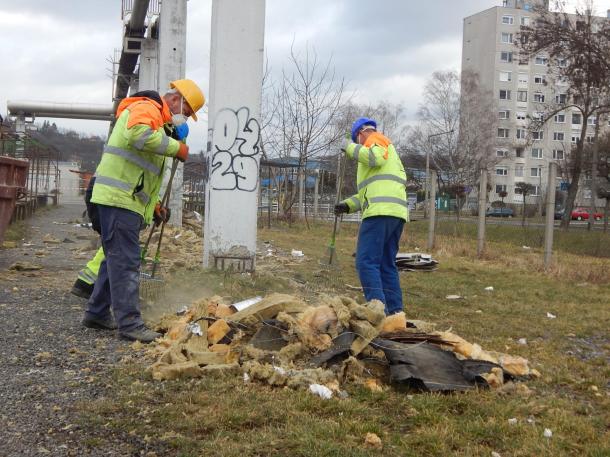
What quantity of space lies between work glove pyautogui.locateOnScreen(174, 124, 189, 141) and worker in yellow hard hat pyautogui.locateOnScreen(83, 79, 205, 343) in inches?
9.6

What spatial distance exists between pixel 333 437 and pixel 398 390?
2.78 feet

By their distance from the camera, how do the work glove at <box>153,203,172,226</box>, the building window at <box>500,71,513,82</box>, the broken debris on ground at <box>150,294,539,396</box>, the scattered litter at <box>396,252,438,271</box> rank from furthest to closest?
1. the building window at <box>500,71,513,82</box>
2. the scattered litter at <box>396,252,438,271</box>
3. the work glove at <box>153,203,172,226</box>
4. the broken debris on ground at <box>150,294,539,396</box>

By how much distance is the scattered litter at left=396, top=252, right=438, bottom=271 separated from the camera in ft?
34.3

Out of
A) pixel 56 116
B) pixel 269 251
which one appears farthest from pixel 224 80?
pixel 56 116

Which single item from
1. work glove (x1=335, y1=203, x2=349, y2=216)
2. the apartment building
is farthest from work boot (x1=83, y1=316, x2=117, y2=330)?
the apartment building

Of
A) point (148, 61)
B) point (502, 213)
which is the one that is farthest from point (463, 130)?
point (148, 61)

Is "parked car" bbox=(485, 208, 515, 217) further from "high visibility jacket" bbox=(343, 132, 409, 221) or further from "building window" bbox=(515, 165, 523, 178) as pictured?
"high visibility jacket" bbox=(343, 132, 409, 221)

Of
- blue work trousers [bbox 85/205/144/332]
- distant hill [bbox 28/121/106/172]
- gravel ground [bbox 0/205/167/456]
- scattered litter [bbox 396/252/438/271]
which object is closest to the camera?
gravel ground [bbox 0/205/167/456]

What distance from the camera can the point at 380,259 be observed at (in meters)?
5.78

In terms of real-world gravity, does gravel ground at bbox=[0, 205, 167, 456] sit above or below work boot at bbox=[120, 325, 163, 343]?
below

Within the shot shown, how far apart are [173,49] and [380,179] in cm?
1074

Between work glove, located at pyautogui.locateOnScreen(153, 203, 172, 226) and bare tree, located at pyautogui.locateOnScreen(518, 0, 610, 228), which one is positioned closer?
work glove, located at pyautogui.locateOnScreen(153, 203, 172, 226)

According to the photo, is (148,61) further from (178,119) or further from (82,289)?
(178,119)

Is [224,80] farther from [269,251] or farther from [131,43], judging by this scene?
[131,43]
